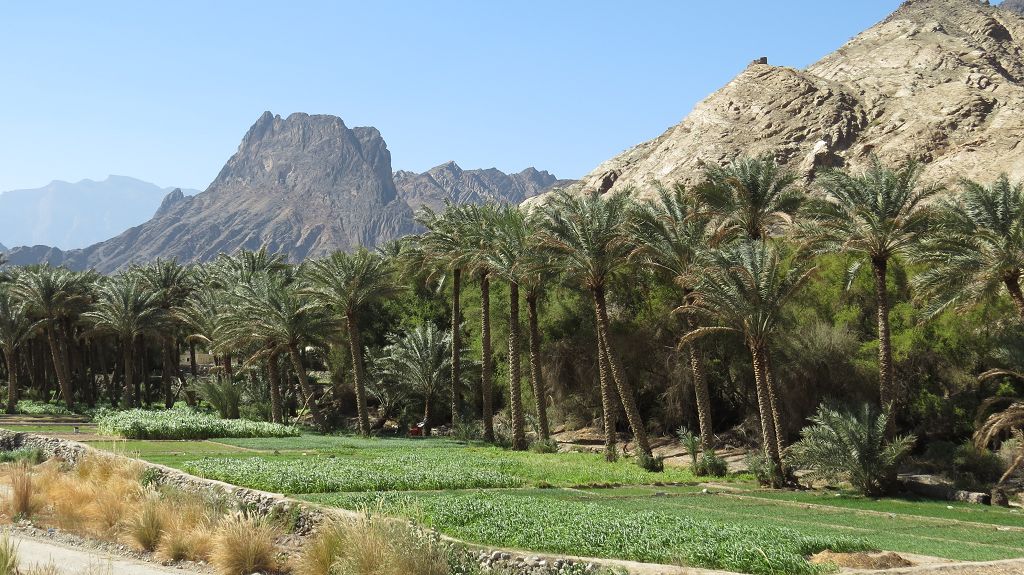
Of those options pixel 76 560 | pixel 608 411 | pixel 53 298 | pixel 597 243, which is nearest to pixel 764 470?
pixel 608 411

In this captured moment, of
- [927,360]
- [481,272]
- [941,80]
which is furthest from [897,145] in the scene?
[481,272]

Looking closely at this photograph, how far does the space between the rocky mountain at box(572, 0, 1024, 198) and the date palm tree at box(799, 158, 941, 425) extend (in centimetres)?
2949

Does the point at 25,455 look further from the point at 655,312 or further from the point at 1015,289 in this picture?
the point at 1015,289

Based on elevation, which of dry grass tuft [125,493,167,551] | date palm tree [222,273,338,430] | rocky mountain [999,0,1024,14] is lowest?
dry grass tuft [125,493,167,551]

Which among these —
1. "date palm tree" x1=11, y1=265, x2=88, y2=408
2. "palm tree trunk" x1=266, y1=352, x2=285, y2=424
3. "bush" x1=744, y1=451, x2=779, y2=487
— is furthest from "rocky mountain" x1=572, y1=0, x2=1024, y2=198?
"date palm tree" x1=11, y1=265, x2=88, y2=408

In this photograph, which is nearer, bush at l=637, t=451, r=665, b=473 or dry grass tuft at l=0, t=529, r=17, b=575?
dry grass tuft at l=0, t=529, r=17, b=575

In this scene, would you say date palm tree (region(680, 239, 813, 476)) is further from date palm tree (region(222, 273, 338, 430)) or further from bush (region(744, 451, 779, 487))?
date palm tree (region(222, 273, 338, 430))

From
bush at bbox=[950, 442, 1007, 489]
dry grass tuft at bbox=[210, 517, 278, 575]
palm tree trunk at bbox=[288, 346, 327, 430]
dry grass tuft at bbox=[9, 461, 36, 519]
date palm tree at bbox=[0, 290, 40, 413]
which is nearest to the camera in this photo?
dry grass tuft at bbox=[210, 517, 278, 575]

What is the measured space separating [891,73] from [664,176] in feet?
75.2

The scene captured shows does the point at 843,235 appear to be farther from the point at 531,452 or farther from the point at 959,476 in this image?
the point at 531,452

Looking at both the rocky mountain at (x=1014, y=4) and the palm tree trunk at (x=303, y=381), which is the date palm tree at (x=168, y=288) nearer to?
the palm tree trunk at (x=303, y=381)

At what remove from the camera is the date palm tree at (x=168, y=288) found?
53.3 m

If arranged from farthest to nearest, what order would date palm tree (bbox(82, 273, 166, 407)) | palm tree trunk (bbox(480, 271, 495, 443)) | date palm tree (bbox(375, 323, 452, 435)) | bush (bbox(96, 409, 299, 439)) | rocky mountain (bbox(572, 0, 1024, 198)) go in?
rocky mountain (bbox(572, 0, 1024, 198)), date palm tree (bbox(82, 273, 166, 407)), date palm tree (bbox(375, 323, 452, 435)), palm tree trunk (bbox(480, 271, 495, 443)), bush (bbox(96, 409, 299, 439))

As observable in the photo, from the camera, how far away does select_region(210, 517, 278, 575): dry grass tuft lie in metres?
13.9
